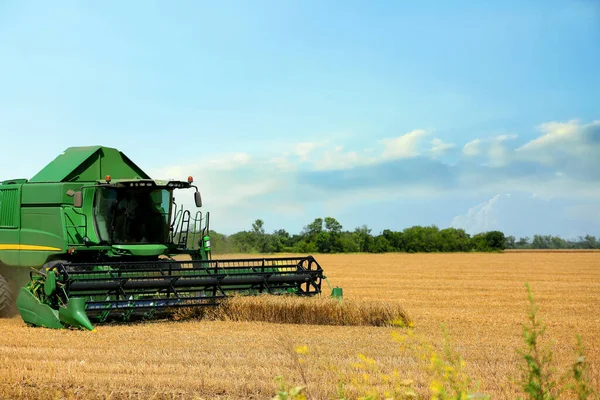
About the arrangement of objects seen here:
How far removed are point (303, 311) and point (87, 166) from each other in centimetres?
516

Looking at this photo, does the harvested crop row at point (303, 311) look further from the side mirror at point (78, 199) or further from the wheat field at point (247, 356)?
the side mirror at point (78, 199)

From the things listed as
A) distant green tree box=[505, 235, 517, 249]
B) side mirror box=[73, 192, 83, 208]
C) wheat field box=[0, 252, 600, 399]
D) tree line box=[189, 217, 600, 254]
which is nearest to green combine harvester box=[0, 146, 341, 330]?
side mirror box=[73, 192, 83, 208]

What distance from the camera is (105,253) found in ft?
36.8

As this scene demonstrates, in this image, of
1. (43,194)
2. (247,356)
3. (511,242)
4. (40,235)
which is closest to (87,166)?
(43,194)

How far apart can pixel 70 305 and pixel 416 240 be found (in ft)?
187

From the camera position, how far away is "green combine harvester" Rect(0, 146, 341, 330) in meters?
9.45

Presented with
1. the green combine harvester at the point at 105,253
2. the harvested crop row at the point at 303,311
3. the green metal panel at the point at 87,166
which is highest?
the green metal panel at the point at 87,166

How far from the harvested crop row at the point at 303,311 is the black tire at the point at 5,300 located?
309cm

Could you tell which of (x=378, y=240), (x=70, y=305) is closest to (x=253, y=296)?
(x=70, y=305)

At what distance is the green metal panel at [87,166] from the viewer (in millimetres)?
12062

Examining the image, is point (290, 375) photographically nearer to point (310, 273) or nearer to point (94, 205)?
point (310, 273)

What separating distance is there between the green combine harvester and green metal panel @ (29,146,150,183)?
0.8 inches

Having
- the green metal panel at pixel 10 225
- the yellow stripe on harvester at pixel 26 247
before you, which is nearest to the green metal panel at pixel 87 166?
the green metal panel at pixel 10 225

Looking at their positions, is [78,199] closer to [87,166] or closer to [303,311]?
[87,166]
